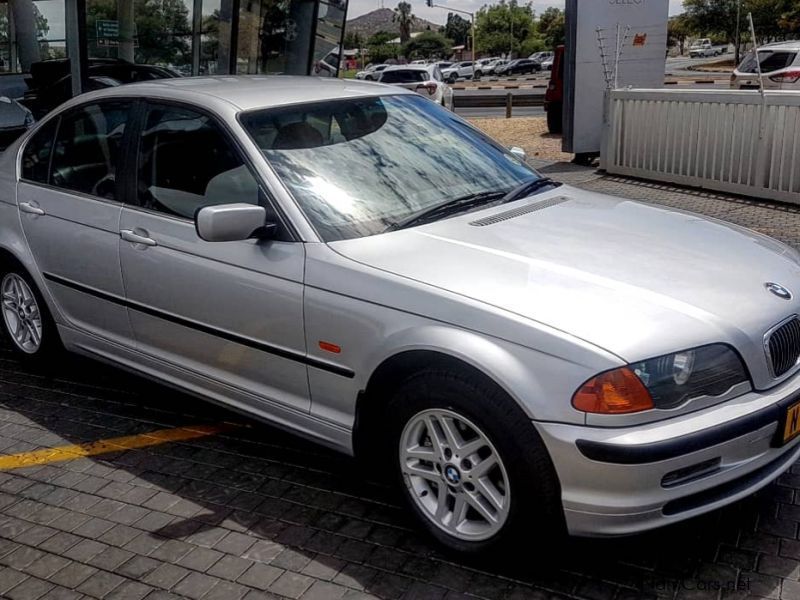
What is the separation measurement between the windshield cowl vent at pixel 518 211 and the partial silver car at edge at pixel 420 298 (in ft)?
0.06

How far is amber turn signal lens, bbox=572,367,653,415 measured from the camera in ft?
9.57

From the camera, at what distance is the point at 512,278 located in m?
3.30

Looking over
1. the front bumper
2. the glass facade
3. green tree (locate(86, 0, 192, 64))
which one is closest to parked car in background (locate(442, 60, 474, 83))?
the glass facade

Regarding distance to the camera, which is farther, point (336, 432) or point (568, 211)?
point (568, 211)

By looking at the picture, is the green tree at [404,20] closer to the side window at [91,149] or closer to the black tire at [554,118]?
the black tire at [554,118]

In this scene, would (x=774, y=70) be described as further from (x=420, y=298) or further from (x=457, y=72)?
(x=457, y=72)

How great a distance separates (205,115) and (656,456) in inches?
100

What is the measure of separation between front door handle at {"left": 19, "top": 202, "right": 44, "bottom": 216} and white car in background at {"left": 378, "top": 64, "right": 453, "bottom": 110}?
58.0ft

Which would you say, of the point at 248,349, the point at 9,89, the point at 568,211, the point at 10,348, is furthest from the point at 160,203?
the point at 9,89

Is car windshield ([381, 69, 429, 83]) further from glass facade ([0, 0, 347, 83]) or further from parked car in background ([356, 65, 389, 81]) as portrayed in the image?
glass facade ([0, 0, 347, 83])

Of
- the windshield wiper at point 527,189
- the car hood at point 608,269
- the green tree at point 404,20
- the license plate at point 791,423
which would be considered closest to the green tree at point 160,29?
the windshield wiper at point 527,189

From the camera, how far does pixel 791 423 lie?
325 centimetres

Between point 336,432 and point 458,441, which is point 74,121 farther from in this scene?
point 458,441

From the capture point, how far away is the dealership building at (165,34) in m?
11.3
